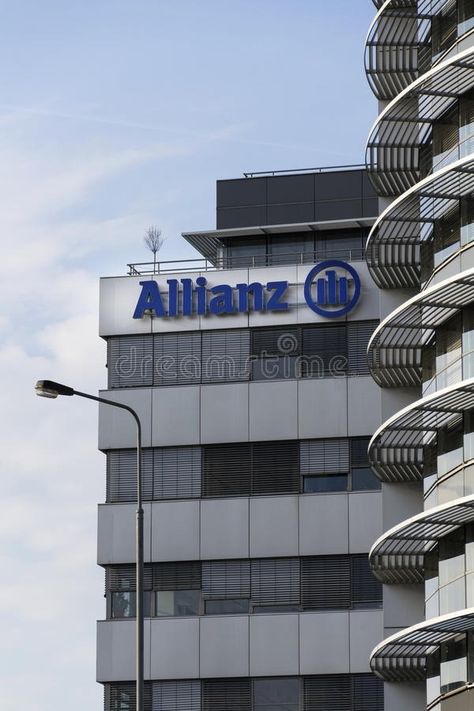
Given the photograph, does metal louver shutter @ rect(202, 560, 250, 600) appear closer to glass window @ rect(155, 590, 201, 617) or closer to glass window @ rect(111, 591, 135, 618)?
glass window @ rect(155, 590, 201, 617)

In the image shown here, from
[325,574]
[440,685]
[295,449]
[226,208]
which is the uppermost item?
[226,208]

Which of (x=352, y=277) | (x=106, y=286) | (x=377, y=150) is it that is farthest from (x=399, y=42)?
(x=106, y=286)

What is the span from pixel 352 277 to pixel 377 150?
830cm

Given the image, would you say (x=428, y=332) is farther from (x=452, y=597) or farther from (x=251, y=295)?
(x=251, y=295)

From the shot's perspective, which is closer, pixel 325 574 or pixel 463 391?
pixel 463 391

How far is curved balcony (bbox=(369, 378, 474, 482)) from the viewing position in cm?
3684

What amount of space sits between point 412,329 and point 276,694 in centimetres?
1351

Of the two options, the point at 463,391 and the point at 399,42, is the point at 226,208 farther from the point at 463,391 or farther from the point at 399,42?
the point at 463,391

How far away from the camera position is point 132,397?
175ft

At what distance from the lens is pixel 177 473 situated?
172ft

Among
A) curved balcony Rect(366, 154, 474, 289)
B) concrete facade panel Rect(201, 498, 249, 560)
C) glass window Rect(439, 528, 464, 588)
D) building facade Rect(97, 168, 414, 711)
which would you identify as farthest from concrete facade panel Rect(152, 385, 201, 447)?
glass window Rect(439, 528, 464, 588)

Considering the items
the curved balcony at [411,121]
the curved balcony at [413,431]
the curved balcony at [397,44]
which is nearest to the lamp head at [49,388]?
the curved balcony at [413,431]

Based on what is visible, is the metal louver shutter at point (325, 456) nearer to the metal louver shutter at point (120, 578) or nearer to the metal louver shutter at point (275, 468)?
the metal louver shutter at point (275, 468)

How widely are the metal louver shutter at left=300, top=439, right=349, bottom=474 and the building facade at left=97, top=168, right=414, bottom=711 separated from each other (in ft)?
0.16
